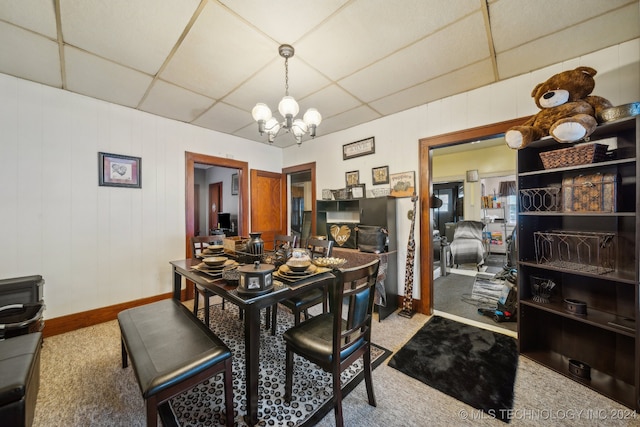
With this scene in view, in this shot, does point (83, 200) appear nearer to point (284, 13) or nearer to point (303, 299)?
point (303, 299)

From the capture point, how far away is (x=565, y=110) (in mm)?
1797

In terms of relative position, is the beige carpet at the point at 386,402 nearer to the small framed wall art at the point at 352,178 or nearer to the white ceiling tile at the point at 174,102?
the small framed wall art at the point at 352,178

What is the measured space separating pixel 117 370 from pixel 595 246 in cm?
404

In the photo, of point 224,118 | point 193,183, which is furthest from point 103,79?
point 193,183

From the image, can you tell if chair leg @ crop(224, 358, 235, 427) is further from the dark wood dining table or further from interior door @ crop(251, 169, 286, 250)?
interior door @ crop(251, 169, 286, 250)

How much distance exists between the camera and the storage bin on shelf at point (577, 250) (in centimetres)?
181

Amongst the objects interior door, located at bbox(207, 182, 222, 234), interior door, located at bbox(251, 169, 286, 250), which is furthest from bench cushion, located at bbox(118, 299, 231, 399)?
interior door, located at bbox(207, 182, 222, 234)

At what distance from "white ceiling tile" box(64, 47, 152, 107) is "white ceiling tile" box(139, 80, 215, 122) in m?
0.10

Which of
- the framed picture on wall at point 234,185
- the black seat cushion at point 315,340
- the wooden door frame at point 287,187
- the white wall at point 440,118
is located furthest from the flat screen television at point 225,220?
the black seat cushion at point 315,340

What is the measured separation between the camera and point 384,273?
2939mm

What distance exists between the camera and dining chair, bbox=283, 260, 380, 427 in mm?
1349

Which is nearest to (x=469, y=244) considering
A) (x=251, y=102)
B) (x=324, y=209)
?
(x=324, y=209)

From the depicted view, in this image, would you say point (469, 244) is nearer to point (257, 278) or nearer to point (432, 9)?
point (432, 9)

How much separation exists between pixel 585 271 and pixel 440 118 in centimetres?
204
